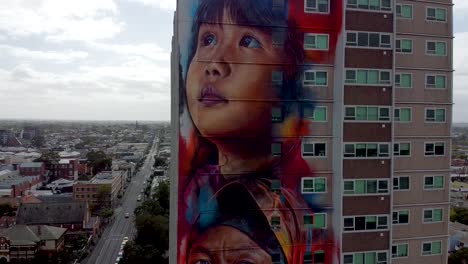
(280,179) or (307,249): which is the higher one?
(280,179)

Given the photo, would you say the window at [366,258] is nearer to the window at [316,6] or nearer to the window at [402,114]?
the window at [402,114]

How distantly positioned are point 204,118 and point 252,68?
2.36 metres

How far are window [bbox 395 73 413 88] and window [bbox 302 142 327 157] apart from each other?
345 cm

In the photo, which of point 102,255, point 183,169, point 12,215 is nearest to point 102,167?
point 12,215

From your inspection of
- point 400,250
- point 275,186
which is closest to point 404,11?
point 275,186

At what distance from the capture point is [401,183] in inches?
640

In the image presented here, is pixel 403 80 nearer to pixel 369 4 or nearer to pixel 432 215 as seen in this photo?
pixel 369 4

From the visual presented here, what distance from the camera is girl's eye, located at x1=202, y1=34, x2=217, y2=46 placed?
14914mm

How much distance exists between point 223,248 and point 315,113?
5659 mm

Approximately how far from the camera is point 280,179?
51.3ft

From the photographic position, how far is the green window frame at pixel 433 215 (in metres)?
16.6

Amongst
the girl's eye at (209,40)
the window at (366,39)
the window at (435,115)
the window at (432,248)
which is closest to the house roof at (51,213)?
the girl's eye at (209,40)

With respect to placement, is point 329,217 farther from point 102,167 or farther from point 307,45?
point 102,167

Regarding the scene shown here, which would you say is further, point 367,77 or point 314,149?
point 314,149
